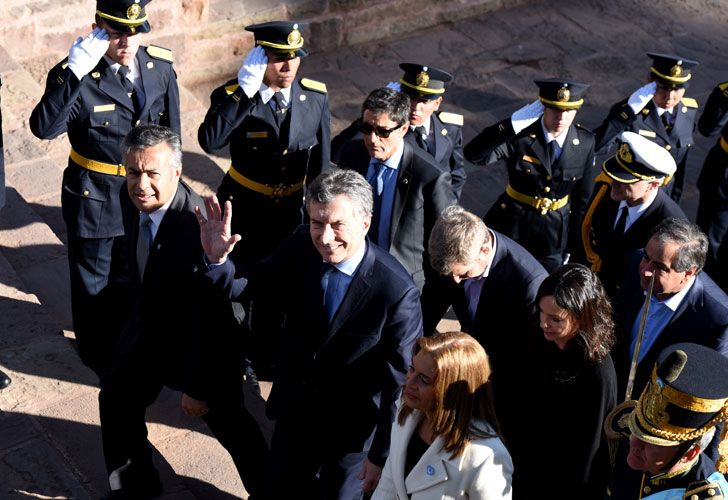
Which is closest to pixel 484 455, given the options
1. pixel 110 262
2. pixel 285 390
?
pixel 285 390

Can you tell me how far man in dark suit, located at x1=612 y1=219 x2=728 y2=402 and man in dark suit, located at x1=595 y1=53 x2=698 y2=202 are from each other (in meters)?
2.25

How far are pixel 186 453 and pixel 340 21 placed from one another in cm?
523

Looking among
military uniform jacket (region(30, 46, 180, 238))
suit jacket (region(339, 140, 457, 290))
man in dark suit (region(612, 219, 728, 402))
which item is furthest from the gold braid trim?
military uniform jacket (region(30, 46, 180, 238))

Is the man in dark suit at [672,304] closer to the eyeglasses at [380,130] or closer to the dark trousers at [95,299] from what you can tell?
the eyeglasses at [380,130]

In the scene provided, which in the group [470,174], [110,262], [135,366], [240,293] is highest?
[240,293]

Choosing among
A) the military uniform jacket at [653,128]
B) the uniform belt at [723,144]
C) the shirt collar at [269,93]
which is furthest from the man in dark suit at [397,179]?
the uniform belt at [723,144]

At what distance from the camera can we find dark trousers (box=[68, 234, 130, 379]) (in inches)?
233

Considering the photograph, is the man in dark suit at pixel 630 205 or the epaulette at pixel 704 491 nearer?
the epaulette at pixel 704 491

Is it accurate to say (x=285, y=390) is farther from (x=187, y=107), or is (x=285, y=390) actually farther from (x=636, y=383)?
(x=187, y=107)

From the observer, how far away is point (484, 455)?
150 inches

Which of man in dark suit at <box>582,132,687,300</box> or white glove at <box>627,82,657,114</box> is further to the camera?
white glove at <box>627,82,657,114</box>

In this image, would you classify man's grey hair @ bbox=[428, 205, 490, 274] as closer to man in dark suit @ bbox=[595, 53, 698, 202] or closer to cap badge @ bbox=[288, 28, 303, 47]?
cap badge @ bbox=[288, 28, 303, 47]

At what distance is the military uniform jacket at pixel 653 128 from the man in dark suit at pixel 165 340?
313 cm

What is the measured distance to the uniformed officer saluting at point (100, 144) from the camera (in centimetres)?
578
